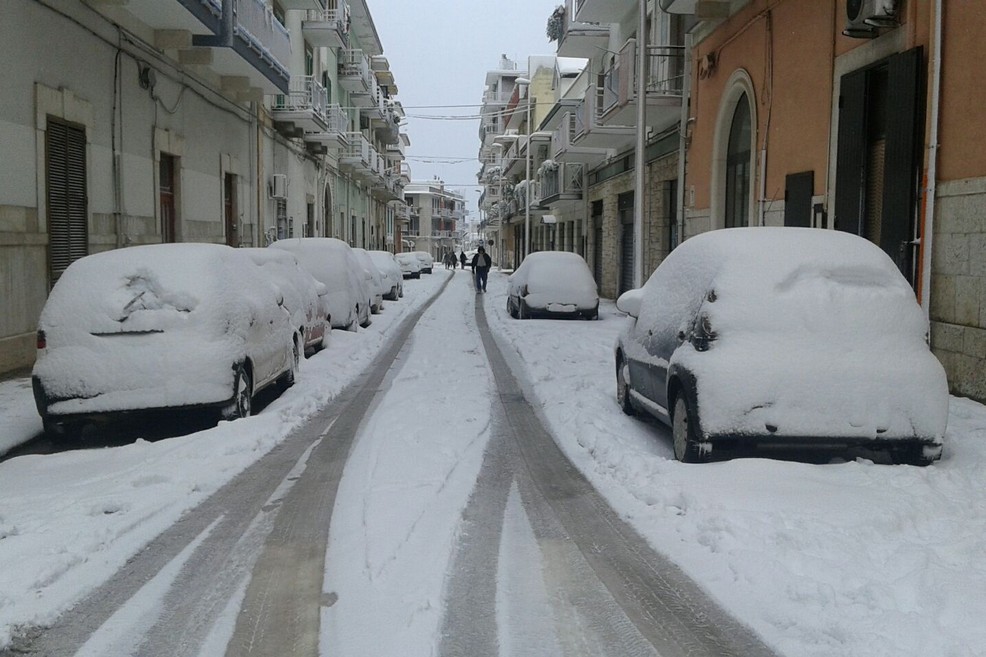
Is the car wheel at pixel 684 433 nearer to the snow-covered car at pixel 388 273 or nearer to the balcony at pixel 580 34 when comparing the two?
the snow-covered car at pixel 388 273

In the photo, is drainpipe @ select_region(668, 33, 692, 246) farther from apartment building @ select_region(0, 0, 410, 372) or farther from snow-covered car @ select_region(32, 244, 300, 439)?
snow-covered car @ select_region(32, 244, 300, 439)

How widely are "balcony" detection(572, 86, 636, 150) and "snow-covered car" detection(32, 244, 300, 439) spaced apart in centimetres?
1617

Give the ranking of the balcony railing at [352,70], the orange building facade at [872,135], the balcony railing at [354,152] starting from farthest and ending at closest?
the balcony railing at [352,70]
the balcony railing at [354,152]
the orange building facade at [872,135]

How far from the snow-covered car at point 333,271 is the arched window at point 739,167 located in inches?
270

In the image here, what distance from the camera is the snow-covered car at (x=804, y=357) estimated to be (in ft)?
18.7

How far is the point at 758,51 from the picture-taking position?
46.6 ft

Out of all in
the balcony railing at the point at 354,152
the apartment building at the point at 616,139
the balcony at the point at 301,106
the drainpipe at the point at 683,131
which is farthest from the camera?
the balcony railing at the point at 354,152

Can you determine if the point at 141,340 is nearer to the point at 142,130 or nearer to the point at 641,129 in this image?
the point at 142,130

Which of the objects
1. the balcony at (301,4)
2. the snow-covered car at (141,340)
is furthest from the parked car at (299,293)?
the balcony at (301,4)

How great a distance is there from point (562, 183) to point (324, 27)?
11.3m

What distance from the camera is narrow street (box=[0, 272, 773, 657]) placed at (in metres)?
3.48

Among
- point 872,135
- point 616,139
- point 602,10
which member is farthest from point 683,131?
point 872,135

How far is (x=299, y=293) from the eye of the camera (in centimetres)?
1215

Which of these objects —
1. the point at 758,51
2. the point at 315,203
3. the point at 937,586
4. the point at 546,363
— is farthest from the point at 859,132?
the point at 315,203
